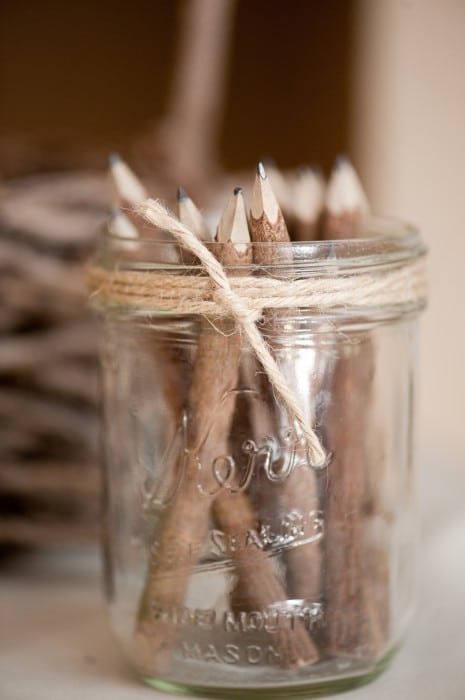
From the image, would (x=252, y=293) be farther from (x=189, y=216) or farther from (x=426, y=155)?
(x=426, y=155)

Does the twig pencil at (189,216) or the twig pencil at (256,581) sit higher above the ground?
the twig pencil at (189,216)

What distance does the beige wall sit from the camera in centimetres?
A: 87

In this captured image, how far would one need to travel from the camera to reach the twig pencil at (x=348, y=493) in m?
0.38

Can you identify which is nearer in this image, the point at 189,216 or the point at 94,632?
the point at 189,216

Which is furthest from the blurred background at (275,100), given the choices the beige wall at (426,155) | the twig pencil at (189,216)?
the twig pencil at (189,216)

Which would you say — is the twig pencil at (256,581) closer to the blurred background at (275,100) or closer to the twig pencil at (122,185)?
the twig pencil at (122,185)

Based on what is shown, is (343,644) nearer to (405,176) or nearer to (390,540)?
(390,540)

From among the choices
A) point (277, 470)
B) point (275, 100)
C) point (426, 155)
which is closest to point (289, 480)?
point (277, 470)

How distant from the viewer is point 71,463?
57 cm

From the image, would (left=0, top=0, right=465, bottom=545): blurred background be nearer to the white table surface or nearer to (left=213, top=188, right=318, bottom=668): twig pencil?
the white table surface

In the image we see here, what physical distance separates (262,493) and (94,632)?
169 mm

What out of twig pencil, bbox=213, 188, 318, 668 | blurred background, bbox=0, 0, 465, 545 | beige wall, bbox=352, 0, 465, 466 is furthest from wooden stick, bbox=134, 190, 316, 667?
beige wall, bbox=352, 0, 465, 466

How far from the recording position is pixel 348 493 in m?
0.39

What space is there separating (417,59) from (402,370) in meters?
0.57
